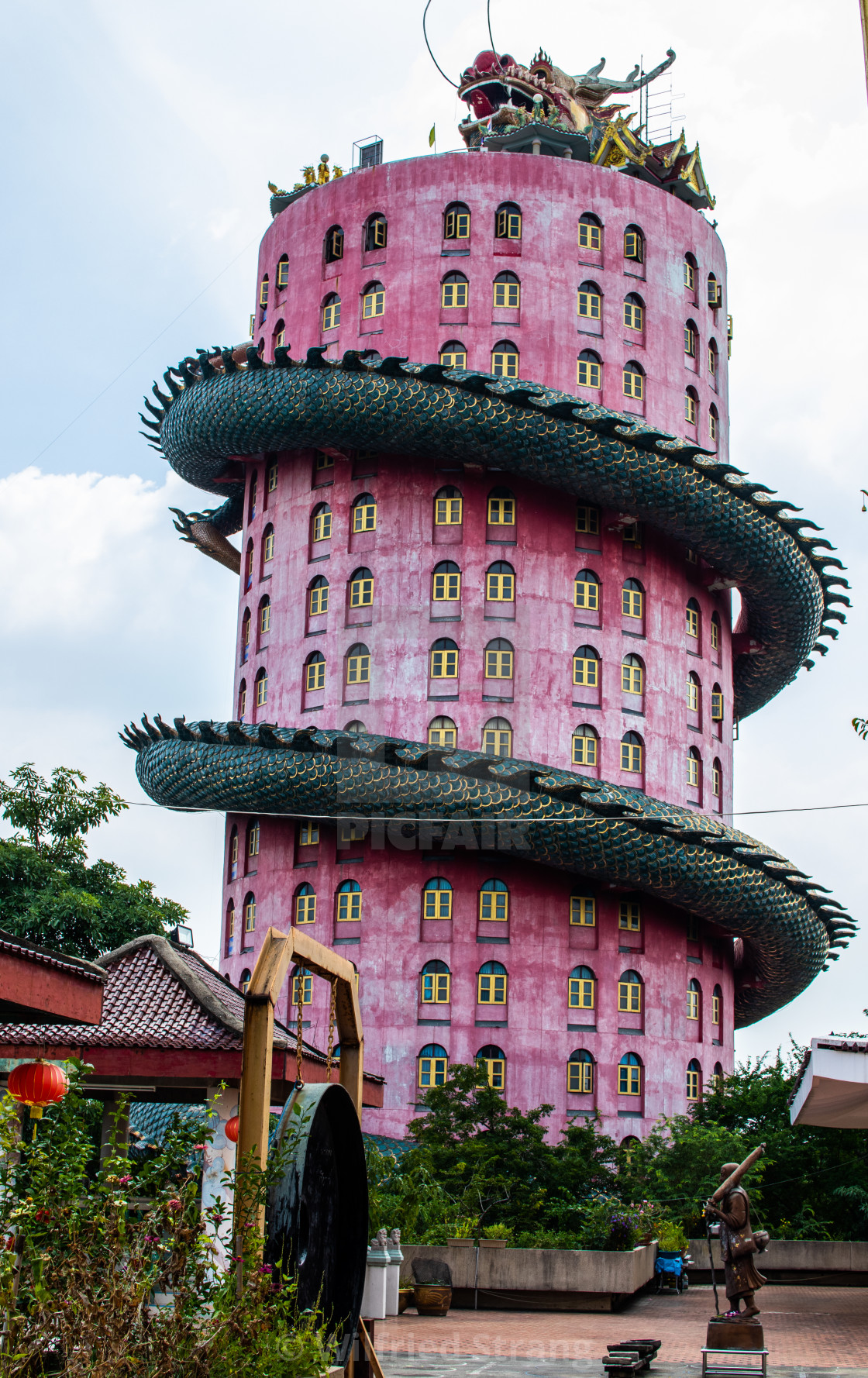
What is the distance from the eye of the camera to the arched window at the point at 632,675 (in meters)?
40.8

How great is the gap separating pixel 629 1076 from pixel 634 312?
68.9 ft

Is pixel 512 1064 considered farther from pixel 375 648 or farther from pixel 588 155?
pixel 588 155

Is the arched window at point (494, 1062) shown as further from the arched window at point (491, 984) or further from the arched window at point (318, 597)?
the arched window at point (318, 597)

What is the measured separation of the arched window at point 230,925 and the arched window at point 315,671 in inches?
255

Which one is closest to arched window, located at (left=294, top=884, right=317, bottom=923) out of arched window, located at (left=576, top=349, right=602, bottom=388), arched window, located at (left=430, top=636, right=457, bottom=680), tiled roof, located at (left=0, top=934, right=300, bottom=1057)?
arched window, located at (left=430, top=636, right=457, bottom=680)

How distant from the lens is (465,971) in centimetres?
3794

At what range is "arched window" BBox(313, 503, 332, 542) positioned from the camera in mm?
41875

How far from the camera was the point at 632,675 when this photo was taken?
41031mm

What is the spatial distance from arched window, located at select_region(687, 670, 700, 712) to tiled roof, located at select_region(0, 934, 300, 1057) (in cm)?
2631

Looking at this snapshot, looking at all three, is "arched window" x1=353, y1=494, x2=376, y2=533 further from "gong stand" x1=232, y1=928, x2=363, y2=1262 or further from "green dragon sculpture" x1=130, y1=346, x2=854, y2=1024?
"gong stand" x1=232, y1=928, x2=363, y2=1262

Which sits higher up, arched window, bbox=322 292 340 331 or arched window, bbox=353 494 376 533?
arched window, bbox=322 292 340 331

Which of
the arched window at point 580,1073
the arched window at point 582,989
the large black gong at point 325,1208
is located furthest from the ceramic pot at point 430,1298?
the arched window at point 582,989

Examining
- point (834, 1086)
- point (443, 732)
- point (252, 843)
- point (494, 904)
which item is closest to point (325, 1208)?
point (834, 1086)

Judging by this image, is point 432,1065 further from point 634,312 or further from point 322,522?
point 634,312
